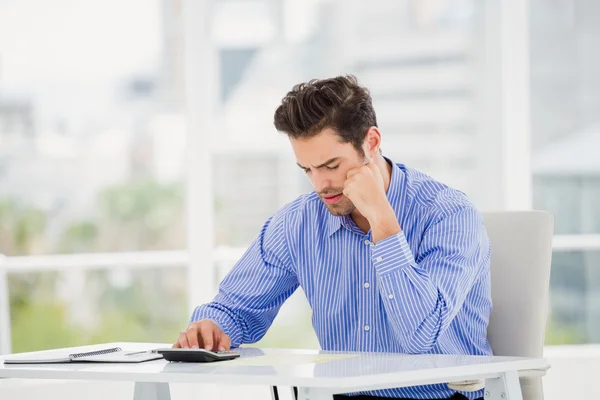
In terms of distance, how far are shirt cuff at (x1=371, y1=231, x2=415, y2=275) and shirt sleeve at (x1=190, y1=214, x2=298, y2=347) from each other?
0.39 metres

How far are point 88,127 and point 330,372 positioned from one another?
338 cm

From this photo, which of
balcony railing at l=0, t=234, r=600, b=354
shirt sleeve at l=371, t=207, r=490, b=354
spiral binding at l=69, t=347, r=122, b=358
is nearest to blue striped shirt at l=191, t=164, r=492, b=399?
shirt sleeve at l=371, t=207, r=490, b=354

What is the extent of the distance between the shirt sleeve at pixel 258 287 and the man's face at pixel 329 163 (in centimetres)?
22

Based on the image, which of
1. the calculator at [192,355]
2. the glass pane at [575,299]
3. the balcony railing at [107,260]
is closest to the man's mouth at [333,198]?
the calculator at [192,355]

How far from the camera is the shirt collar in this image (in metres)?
2.15

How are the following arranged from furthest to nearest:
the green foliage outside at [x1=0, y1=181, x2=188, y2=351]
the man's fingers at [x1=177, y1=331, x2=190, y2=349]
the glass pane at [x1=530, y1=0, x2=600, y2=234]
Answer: the green foliage outside at [x1=0, y1=181, x2=188, y2=351]
the glass pane at [x1=530, y1=0, x2=600, y2=234]
the man's fingers at [x1=177, y1=331, x2=190, y2=349]

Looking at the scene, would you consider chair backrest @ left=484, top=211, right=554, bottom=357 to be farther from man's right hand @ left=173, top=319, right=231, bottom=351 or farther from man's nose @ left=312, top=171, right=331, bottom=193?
man's right hand @ left=173, top=319, right=231, bottom=351

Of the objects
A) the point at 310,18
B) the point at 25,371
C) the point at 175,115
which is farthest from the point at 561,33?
the point at 25,371

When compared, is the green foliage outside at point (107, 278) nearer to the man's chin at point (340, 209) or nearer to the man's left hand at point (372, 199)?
the man's chin at point (340, 209)

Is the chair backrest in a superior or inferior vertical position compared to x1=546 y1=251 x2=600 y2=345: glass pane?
superior

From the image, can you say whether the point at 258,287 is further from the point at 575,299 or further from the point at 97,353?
the point at 575,299

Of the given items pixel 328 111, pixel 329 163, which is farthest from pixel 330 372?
pixel 328 111

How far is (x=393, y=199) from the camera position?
2.16m

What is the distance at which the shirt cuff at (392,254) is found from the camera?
6.19ft
